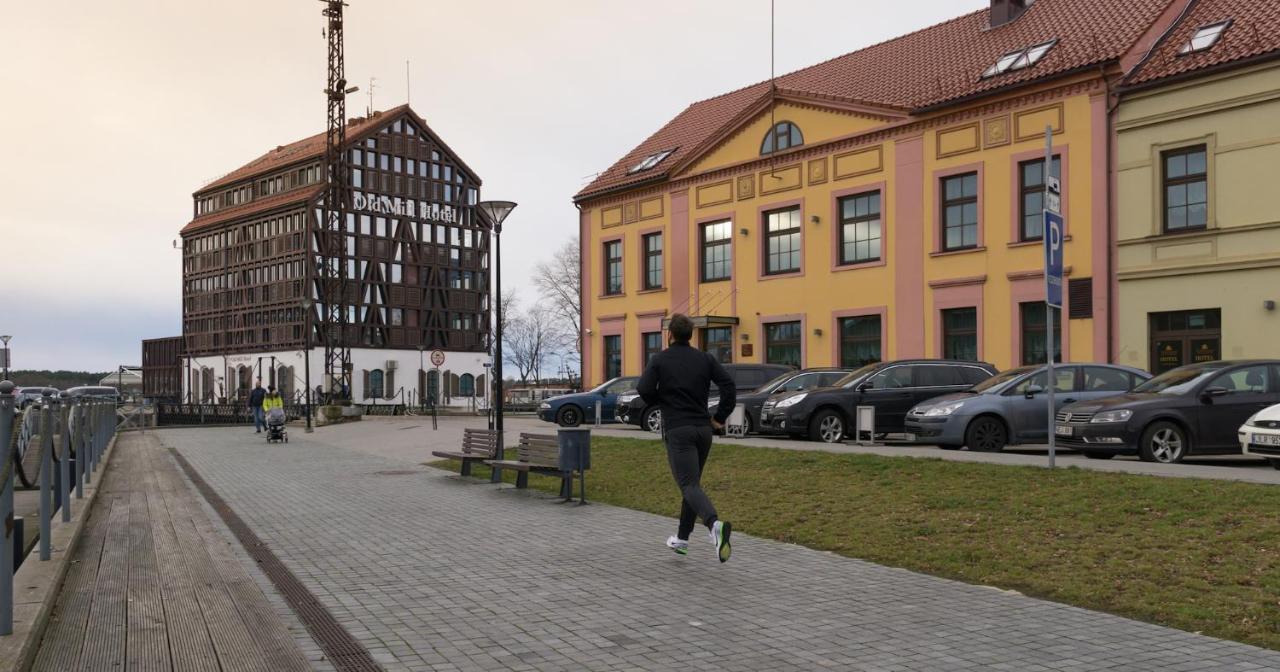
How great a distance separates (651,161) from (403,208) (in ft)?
144

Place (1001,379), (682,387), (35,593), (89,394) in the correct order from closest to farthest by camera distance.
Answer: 1. (35,593)
2. (682,387)
3. (89,394)
4. (1001,379)

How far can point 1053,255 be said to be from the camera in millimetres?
13500

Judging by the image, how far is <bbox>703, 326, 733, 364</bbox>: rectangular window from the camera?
113ft

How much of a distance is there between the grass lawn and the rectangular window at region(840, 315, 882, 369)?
1526 centimetres

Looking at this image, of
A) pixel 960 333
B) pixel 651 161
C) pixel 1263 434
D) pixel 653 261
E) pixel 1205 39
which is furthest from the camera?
pixel 651 161

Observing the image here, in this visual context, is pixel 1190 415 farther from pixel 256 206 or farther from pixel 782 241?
pixel 256 206

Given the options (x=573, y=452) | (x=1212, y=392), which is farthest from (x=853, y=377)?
(x=573, y=452)

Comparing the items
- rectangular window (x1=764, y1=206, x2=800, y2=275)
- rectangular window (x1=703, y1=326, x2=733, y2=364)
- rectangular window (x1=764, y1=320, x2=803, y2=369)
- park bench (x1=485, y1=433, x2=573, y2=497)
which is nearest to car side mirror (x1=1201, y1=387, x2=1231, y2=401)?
park bench (x1=485, y1=433, x2=573, y2=497)

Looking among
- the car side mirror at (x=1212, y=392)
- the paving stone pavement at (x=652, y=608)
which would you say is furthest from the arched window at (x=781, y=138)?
the paving stone pavement at (x=652, y=608)

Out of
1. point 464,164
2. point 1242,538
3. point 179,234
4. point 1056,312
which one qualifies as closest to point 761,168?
point 1056,312

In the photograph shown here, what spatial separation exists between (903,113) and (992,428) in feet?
45.5

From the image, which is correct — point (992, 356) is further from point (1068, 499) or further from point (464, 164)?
point (464, 164)

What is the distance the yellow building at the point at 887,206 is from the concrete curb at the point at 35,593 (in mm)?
22084

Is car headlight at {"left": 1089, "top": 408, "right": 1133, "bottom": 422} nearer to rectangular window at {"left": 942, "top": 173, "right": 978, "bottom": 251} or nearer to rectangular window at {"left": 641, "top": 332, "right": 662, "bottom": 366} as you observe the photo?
rectangular window at {"left": 942, "top": 173, "right": 978, "bottom": 251}
